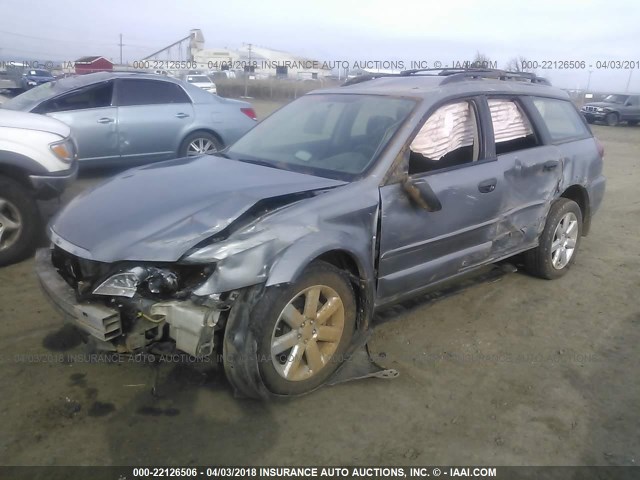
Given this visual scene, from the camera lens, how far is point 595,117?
24.8 metres

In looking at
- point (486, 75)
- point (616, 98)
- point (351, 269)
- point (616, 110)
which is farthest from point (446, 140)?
point (616, 98)

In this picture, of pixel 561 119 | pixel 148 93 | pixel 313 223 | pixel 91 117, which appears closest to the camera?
pixel 313 223

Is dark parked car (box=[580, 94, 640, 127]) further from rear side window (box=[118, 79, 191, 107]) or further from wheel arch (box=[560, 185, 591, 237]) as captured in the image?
wheel arch (box=[560, 185, 591, 237])

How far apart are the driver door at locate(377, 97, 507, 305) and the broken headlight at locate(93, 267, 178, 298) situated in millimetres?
1273

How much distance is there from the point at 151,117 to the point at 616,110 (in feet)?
76.2

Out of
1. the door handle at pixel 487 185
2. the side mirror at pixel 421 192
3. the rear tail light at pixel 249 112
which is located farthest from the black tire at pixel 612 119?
the side mirror at pixel 421 192

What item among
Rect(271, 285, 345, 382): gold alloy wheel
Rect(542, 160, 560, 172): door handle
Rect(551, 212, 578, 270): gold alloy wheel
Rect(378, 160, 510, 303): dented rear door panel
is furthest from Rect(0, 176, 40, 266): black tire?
Rect(551, 212, 578, 270): gold alloy wheel

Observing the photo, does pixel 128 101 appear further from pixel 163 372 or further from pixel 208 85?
pixel 208 85

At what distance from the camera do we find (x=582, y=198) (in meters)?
5.05

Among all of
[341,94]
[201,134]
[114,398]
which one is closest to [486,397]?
[114,398]

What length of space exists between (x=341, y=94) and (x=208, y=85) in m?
23.3

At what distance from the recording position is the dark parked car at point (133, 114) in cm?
709

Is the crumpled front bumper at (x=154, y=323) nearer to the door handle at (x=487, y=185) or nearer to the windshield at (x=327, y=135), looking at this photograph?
the windshield at (x=327, y=135)

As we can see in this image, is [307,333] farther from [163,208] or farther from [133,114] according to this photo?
[133,114]
